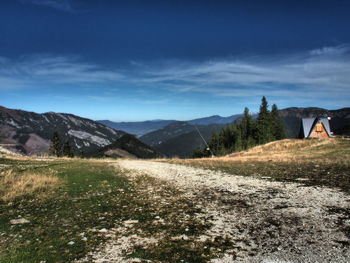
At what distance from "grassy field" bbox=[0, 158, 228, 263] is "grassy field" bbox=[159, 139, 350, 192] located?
912 cm

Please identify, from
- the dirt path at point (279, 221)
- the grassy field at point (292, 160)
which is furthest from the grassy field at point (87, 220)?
the grassy field at point (292, 160)

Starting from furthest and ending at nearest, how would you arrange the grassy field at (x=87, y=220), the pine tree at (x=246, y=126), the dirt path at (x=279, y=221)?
the pine tree at (x=246, y=126)
the grassy field at (x=87, y=220)
the dirt path at (x=279, y=221)

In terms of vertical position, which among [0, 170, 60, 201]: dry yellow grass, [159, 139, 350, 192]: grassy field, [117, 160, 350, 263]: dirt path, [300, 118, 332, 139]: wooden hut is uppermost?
[300, 118, 332, 139]: wooden hut

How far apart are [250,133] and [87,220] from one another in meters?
99.1

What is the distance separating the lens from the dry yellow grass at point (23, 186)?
449 inches

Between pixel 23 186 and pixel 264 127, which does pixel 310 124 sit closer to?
pixel 264 127

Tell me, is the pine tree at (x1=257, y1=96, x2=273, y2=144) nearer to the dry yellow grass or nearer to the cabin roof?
the cabin roof

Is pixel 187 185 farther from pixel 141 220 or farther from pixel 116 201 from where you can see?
pixel 141 220

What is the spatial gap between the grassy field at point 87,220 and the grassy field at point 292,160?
912 centimetres

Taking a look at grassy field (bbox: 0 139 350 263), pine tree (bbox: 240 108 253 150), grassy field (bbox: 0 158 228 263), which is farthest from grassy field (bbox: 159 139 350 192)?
pine tree (bbox: 240 108 253 150)

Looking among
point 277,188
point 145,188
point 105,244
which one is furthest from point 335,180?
point 105,244

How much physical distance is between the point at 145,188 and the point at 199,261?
28.4ft

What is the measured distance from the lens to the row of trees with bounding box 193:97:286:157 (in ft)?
300

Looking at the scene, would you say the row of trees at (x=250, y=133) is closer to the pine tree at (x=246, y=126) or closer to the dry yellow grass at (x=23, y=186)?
the pine tree at (x=246, y=126)
